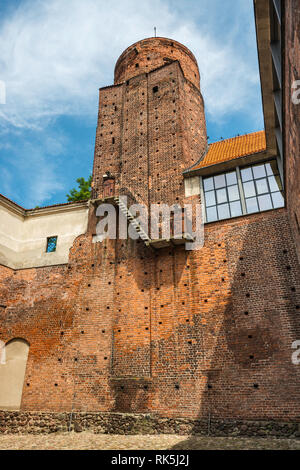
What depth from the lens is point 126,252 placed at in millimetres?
13297

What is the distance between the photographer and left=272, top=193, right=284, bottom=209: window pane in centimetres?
→ 1176

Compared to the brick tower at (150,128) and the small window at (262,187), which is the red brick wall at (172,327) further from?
the brick tower at (150,128)

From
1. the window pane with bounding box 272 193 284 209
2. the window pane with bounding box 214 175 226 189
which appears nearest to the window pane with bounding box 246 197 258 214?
the window pane with bounding box 272 193 284 209

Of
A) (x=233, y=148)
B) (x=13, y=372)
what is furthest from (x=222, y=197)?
(x=13, y=372)

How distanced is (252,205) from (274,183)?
1.18 meters

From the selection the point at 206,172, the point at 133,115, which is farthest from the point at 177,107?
the point at 206,172

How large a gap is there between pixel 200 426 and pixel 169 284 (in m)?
4.54

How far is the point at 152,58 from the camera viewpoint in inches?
744

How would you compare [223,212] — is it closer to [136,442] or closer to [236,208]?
[236,208]

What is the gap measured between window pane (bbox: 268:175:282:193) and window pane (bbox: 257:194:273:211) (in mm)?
340

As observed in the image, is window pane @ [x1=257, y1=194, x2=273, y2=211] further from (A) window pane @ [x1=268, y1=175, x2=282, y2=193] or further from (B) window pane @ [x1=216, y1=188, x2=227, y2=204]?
(B) window pane @ [x1=216, y1=188, x2=227, y2=204]

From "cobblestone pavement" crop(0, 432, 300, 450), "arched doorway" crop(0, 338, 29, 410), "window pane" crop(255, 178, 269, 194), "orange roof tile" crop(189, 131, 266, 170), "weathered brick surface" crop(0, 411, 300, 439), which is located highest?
"orange roof tile" crop(189, 131, 266, 170)

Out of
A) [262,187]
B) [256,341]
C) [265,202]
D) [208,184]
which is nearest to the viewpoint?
[256,341]

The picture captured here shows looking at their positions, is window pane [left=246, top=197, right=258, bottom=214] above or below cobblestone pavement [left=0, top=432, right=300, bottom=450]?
above
